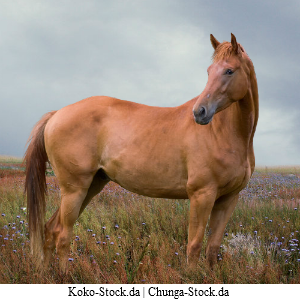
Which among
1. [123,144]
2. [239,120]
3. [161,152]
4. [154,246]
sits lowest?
[154,246]

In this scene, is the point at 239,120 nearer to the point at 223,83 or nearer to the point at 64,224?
the point at 223,83

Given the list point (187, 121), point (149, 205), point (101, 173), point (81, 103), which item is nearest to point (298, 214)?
point (149, 205)

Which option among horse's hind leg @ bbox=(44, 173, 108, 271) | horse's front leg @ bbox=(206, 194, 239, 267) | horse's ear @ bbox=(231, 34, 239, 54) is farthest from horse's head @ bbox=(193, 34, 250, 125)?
horse's hind leg @ bbox=(44, 173, 108, 271)

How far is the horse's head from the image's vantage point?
320cm

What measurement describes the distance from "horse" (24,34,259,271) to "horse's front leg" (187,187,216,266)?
0.01 metres

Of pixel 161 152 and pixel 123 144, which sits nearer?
pixel 161 152

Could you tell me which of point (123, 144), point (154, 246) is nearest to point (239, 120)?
point (123, 144)

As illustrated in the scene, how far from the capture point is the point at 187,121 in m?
3.82

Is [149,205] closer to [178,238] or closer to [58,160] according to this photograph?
[178,238]

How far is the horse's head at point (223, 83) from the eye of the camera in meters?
3.20

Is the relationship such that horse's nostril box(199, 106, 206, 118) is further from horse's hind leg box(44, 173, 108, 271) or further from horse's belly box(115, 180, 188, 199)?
horse's hind leg box(44, 173, 108, 271)

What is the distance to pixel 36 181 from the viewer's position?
4430 mm

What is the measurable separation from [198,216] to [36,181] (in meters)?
2.44

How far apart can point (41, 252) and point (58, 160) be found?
1.29 meters
